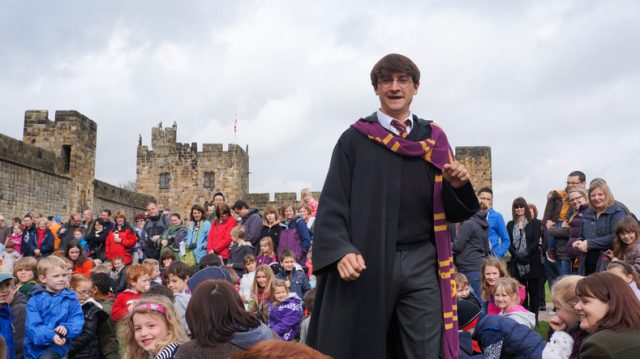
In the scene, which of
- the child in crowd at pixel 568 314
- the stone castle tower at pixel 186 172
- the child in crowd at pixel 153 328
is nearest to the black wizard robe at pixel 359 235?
the child in crowd at pixel 568 314

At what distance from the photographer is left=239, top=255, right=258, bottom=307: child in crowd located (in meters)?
8.29

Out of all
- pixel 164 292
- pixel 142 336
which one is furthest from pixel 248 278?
pixel 142 336

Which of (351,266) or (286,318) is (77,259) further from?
(351,266)

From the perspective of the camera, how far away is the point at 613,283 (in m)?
3.36

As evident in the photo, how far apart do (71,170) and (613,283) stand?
23.3 m

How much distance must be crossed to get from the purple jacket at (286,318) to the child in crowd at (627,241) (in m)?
3.21

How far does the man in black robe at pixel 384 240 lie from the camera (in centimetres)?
292

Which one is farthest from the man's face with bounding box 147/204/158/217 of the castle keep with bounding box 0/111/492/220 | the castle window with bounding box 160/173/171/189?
the castle window with bounding box 160/173/171/189

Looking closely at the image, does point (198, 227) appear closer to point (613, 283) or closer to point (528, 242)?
point (528, 242)

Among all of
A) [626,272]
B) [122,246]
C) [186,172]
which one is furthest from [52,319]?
[186,172]

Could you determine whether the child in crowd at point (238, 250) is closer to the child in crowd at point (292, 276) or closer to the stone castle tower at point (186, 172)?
the child in crowd at point (292, 276)

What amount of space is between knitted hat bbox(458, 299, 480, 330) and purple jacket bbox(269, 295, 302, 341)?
87.4 inches

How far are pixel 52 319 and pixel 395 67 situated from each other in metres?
4.34

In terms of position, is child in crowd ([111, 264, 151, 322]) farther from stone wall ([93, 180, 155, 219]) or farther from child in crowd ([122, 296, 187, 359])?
stone wall ([93, 180, 155, 219])
